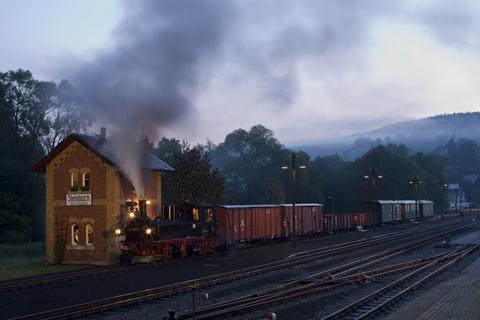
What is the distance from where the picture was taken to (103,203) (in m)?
32.8

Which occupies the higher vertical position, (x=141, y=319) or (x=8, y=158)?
(x=8, y=158)

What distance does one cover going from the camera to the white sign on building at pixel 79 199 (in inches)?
1314

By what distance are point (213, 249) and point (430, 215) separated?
72.5 meters

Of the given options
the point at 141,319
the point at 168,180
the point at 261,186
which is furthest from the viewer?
the point at 261,186

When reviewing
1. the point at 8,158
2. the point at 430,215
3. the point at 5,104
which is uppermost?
the point at 5,104

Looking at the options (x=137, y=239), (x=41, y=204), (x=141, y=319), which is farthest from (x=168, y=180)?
(x=141, y=319)

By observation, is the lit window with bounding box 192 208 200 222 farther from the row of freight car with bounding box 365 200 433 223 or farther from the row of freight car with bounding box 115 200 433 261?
the row of freight car with bounding box 365 200 433 223

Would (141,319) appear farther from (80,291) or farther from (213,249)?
(213,249)

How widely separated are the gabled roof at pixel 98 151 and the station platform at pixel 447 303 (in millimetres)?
18148

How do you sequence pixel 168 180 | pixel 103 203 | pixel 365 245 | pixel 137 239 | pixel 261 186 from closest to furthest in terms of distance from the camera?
pixel 137 239
pixel 103 203
pixel 365 245
pixel 168 180
pixel 261 186

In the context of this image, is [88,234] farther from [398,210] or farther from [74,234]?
[398,210]

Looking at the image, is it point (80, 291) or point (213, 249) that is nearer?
point (80, 291)

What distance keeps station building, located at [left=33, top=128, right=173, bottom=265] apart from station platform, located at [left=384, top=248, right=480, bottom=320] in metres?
17.8

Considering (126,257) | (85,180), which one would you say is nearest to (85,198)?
(85,180)
